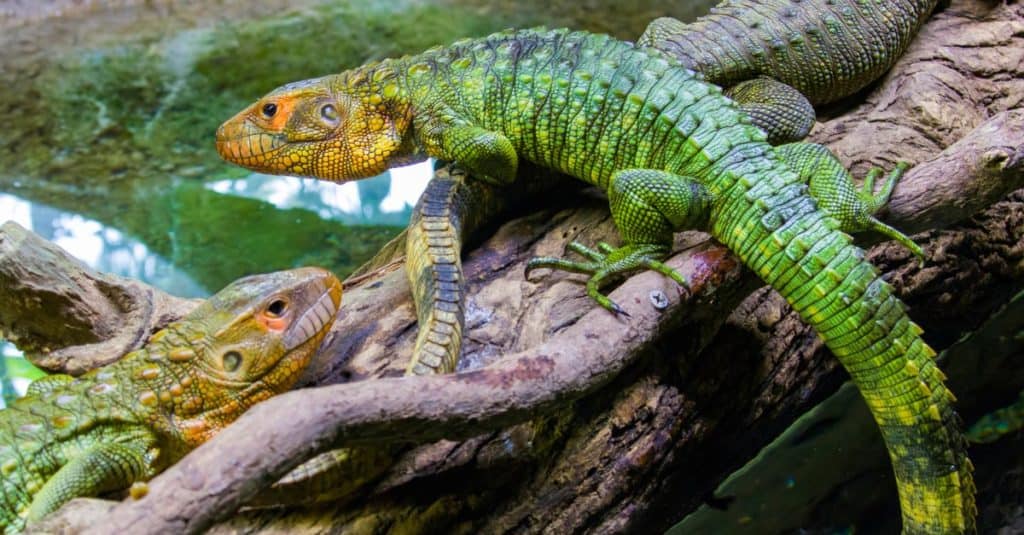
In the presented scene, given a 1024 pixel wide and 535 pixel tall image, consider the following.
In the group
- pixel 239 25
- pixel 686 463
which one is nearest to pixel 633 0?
pixel 239 25

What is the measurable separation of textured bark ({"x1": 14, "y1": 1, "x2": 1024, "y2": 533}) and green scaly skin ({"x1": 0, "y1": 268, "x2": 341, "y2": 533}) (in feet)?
1.05

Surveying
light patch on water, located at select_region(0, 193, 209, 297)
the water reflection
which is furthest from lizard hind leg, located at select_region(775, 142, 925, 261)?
light patch on water, located at select_region(0, 193, 209, 297)

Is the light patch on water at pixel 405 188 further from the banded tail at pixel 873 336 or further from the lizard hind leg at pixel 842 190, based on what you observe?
the banded tail at pixel 873 336

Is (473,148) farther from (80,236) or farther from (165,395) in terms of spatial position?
(80,236)

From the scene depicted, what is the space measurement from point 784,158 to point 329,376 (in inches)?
77.8

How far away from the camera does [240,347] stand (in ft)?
9.38

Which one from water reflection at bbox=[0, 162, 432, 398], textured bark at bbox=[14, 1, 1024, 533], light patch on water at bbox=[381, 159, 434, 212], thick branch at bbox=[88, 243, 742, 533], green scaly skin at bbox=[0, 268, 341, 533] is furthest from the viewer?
light patch on water at bbox=[381, 159, 434, 212]

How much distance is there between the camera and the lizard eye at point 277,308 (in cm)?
292

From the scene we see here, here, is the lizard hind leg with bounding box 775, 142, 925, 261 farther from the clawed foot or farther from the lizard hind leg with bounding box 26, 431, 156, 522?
the lizard hind leg with bounding box 26, 431, 156, 522

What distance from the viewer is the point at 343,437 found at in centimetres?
231

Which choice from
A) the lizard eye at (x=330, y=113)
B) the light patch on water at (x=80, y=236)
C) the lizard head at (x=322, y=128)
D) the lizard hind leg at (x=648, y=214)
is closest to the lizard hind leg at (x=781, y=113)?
the lizard hind leg at (x=648, y=214)

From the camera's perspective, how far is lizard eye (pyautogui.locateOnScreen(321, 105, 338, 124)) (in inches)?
152

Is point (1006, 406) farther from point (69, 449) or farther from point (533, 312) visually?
point (69, 449)

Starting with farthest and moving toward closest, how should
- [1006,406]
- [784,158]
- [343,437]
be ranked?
1. [1006,406]
2. [784,158]
3. [343,437]
